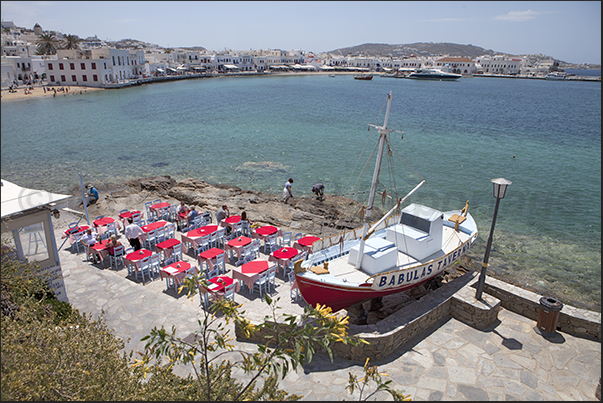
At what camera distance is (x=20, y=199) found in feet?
25.7

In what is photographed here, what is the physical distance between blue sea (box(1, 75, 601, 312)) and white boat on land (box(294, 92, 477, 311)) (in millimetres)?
5226

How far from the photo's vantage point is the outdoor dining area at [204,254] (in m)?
10.5

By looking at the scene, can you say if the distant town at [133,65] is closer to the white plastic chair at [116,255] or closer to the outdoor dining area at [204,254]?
the outdoor dining area at [204,254]

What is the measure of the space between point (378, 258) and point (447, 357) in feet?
9.24

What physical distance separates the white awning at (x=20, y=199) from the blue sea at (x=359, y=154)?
14.8 meters

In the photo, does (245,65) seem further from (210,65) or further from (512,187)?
(512,187)

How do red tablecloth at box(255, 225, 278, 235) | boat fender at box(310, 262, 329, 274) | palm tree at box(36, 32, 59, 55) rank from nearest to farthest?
boat fender at box(310, 262, 329, 274) → red tablecloth at box(255, 225, 278, 235) → palm tree at box(36, 32, 59, 55)

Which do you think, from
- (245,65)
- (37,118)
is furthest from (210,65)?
(37,118)

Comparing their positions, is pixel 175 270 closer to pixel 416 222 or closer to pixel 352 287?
pixel 352 287

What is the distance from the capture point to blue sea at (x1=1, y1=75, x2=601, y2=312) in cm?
1742

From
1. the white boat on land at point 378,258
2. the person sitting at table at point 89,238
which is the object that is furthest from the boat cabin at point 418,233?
the person sitting at table at point 89,238

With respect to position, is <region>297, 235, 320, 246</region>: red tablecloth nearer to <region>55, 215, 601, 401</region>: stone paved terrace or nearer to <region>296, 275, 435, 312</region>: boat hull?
<region>55, 215, 601, 401</region>: stone paved terrace

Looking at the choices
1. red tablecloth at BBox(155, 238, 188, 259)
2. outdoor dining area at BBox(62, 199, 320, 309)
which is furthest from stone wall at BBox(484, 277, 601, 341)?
red tablecloth at BBox(155, 238, 188, 259)

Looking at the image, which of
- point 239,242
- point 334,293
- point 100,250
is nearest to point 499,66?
point 239,242
